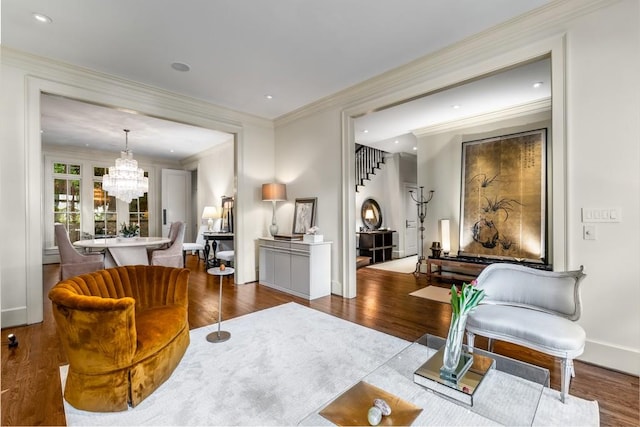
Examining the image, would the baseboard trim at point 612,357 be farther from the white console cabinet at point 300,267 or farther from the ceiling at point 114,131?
the ceiling at point 114,131

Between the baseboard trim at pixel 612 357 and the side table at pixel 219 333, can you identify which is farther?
the side table at pixel 219 333

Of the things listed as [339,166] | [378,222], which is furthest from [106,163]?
[378,222]

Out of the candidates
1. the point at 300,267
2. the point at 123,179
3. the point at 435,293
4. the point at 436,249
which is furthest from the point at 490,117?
the point at 123,179

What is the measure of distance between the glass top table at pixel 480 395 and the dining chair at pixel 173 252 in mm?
4446

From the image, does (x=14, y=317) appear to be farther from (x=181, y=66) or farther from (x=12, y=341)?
(x=181, y=66)

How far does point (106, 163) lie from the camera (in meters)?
8.05

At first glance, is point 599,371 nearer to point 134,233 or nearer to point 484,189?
point 484,189

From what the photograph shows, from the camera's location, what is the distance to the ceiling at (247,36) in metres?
2.51

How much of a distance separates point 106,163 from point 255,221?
5726mm

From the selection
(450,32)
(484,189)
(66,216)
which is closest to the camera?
(450,32)

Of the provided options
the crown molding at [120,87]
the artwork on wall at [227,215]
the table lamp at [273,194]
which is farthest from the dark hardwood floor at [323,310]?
the crown molding at [120,87]

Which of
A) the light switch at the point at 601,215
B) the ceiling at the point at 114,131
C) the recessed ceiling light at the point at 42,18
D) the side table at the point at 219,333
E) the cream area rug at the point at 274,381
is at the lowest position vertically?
the cream area rug at the point at 274,381

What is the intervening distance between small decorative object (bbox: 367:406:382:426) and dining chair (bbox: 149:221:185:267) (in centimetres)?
475

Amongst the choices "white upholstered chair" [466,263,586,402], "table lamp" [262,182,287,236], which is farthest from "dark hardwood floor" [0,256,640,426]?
"table lamp" [262,182,287,236]
